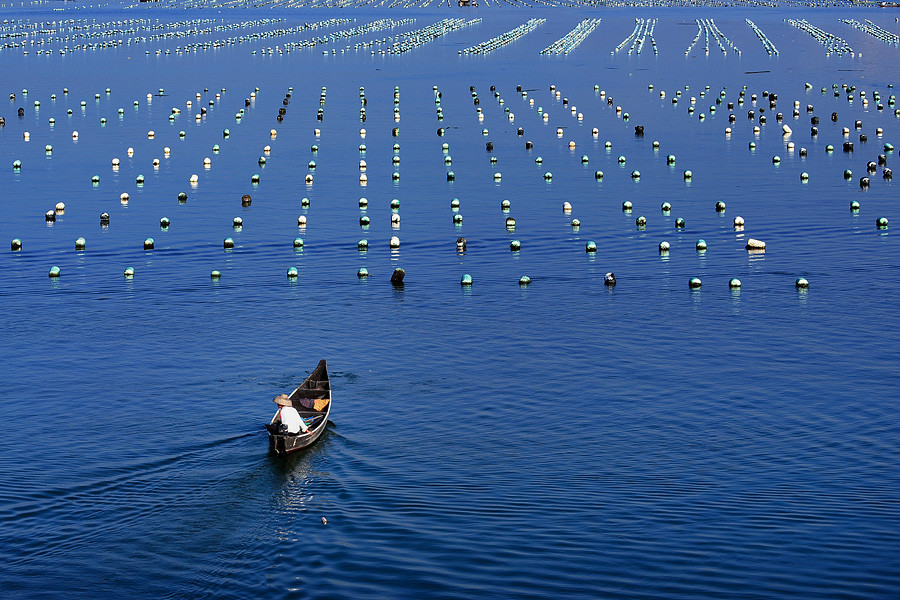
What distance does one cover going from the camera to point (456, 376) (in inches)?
2136

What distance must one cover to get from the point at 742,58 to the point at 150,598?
180178mm

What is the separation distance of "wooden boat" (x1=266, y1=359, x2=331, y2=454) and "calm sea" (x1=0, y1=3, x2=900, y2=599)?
70cm

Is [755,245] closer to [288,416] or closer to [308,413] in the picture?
[308,413]

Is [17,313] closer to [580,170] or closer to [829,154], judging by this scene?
[580,170]

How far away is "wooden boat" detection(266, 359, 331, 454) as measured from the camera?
43812 millimetres

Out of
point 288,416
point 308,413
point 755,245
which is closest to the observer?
point 288,416

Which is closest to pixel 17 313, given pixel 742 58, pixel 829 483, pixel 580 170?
pixel 829 483

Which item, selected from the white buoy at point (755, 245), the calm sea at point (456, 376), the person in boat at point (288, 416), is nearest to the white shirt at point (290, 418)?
the person in boat at point (288, 416)

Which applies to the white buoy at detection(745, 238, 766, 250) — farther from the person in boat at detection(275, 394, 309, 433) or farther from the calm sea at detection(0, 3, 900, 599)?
the person in boat at detection(275, 394, 309, 433)

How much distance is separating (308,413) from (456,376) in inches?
354

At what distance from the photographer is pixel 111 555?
1439 inches

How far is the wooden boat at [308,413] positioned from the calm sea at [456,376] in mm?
701

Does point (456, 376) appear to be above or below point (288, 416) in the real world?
below

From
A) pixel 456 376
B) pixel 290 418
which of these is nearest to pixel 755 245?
pixel 456 376
